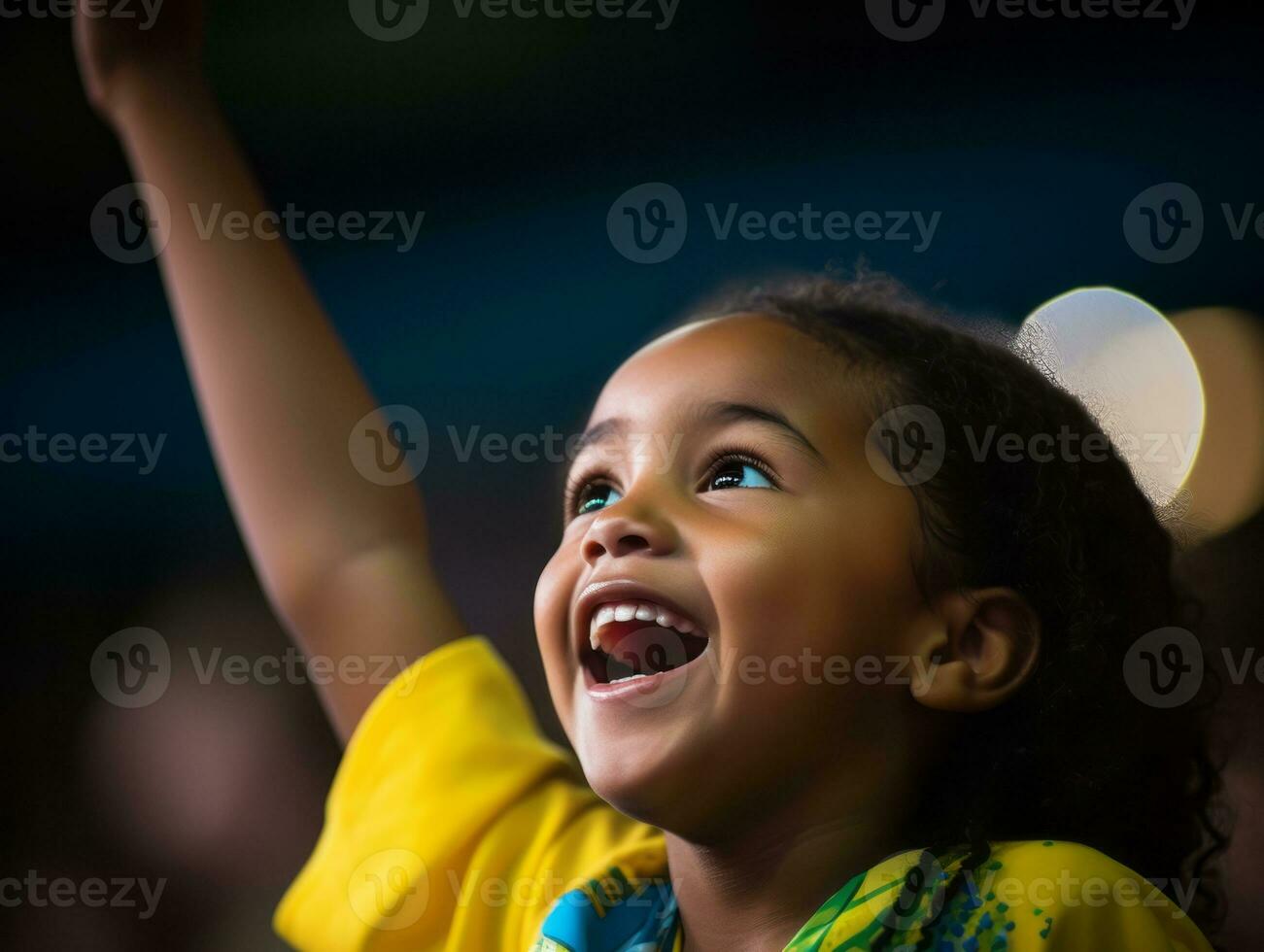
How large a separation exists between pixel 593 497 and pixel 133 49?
45 cm

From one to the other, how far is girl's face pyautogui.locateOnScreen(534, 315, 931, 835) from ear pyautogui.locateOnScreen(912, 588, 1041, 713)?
13mm

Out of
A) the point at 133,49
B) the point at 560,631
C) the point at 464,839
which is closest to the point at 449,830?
the point at 464,839

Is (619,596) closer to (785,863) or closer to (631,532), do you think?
(631,532)

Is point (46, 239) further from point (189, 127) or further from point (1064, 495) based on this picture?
point (1064, 495)

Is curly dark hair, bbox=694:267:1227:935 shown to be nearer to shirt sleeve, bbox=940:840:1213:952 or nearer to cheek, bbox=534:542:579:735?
shirt sleeve, bbox=940:840:1213:952

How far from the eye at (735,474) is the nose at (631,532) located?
3cm

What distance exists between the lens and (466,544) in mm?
1244

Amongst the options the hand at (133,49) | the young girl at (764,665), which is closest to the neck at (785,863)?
the young girl at (764,665)

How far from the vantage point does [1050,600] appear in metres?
0.59

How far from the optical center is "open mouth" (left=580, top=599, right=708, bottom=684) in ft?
1.74

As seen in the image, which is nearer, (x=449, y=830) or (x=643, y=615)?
(x=643, y=615)

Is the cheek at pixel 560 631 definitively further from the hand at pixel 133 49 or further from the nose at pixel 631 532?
the hand at pixel 133 49

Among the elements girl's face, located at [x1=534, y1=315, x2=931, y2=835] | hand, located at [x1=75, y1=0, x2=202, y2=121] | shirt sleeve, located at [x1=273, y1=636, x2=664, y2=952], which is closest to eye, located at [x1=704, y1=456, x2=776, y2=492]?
girl's face, located at [x1=534, y1=315, x2=931, y2=835]

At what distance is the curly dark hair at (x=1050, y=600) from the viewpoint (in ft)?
1.90
